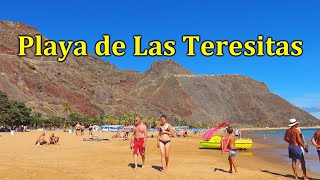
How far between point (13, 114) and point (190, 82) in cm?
13655

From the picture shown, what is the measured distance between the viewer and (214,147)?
1022 inches

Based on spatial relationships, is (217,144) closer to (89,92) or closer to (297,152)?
(297,152)

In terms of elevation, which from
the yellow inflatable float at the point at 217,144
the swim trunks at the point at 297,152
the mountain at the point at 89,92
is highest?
the mountain at the point at 89,92

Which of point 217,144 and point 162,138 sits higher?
point 162,138

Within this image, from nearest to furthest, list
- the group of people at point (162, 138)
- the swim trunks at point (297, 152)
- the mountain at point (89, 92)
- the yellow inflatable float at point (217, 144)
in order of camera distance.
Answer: the swim trunks at point (297, 152) < the group of people at point (162, 138) < the yellow inflatable float at point (217, 144) < the mountain at point (89, 92)

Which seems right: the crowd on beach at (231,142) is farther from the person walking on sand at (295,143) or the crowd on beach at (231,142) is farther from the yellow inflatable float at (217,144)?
the yellow inflatable float at (217,144)

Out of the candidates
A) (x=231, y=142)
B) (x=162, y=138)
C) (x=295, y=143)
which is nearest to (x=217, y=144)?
(x=231, y=142)

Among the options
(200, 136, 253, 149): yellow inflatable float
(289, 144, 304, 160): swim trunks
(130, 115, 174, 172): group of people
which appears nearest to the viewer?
(289, 144, 304, 160): swim trunks

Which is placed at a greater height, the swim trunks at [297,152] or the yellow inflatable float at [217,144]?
the swim trunks at [297,152]

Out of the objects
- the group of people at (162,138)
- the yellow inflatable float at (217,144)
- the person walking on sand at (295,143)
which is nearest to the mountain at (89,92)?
the yellow inflatable float at (217,144)

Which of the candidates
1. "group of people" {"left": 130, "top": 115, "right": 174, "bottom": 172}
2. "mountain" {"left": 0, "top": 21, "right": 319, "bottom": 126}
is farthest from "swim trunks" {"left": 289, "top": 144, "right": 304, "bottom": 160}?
"mountain" {"left": 0, "top": 21, "right": 319, "bottom": 126}

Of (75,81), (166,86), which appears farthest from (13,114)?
(166,86)

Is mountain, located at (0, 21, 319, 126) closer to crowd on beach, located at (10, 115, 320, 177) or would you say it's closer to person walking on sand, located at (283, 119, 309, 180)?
crowd on beach, located at (10, 115, 320, 177)

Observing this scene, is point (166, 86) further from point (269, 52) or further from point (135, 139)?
point (135, 139)
